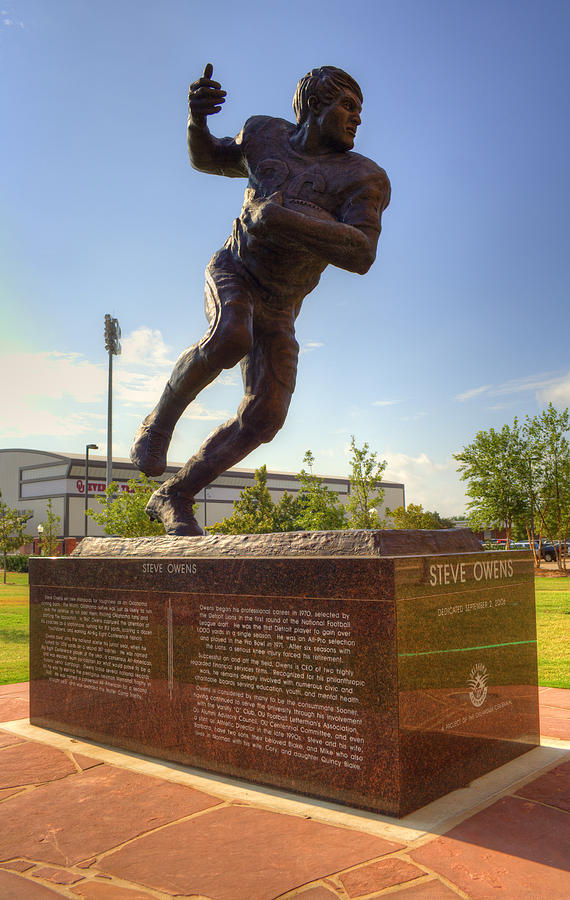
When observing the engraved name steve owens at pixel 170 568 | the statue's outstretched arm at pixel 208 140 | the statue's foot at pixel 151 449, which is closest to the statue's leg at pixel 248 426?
the statue's foot at pixel 151 449

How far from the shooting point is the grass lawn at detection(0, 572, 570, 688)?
20.8ft

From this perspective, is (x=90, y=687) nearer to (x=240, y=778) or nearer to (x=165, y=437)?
(x=240, y=778)

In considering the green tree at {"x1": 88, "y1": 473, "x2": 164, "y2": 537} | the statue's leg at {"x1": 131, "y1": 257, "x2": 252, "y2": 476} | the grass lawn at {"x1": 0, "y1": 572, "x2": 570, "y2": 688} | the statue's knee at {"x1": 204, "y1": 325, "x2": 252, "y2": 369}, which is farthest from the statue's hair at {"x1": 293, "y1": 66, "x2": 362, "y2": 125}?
the green tree at {"x1": 88, "y1": 473, "x2": 164, "y2": 537}

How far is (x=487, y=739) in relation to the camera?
3.19 m

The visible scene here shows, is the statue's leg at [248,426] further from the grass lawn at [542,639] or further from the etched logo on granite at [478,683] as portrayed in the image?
the grass lawn at [542,639]

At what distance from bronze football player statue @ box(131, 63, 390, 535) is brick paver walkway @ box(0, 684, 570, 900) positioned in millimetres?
1714

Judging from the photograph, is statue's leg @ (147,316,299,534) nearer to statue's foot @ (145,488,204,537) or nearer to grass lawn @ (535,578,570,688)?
statue's foot @ (145,488,204,537)

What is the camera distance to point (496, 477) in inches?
1027

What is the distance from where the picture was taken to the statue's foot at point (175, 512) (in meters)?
4.17

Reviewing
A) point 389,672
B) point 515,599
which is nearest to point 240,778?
point 389,672

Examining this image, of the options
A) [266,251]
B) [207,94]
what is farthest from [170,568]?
[207,94]

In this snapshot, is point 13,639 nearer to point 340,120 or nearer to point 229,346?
point 229,346

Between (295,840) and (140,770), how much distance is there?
1136 millimetres

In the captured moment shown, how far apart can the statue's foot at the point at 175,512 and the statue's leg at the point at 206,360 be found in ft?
0.63
